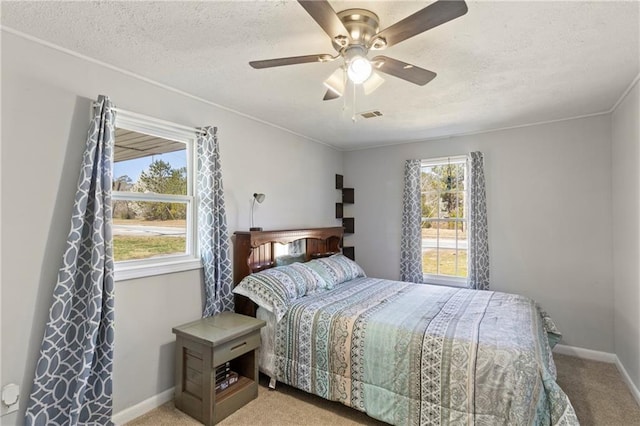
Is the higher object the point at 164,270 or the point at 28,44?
the point at 28,44

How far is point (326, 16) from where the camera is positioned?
52.7 inches

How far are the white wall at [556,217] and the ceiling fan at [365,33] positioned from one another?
248 centimetres

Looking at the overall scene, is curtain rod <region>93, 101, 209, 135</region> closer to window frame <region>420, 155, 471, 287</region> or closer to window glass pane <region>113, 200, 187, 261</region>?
window glass pane <region>113, 200, 187, 261</region>

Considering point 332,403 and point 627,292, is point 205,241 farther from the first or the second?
point 627,292

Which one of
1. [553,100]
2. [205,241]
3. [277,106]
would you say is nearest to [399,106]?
[277,106]

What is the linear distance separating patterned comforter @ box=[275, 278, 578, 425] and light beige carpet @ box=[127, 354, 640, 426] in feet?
0.48

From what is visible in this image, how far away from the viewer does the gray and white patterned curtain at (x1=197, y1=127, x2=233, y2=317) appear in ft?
9.04

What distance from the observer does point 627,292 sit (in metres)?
2.78

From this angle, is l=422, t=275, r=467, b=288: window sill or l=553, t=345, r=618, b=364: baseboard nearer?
l=553, t=345, r=618, b=364: baseboard

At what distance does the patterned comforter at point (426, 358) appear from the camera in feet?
5.83

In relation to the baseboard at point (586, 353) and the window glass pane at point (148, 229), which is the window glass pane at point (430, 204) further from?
the window glass pane at point (148, 229)

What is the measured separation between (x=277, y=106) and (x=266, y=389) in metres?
2.51

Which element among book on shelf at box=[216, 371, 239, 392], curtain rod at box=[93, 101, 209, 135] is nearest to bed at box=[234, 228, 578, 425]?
book on shelf at box=[216, 371, 239, 392]

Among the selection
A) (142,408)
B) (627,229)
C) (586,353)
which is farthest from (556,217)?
(142,408)
